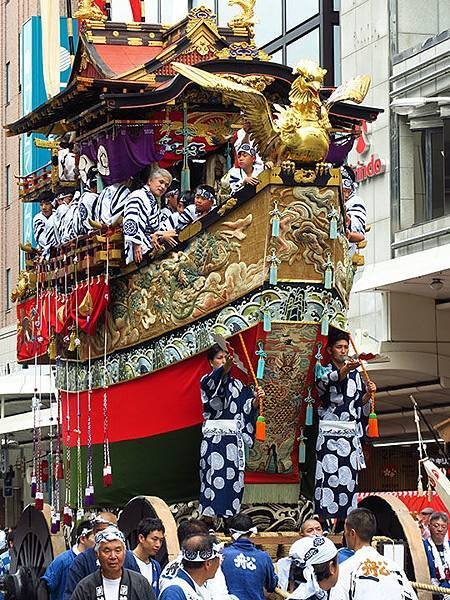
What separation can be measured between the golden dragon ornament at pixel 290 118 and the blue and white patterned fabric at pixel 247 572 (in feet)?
11.4

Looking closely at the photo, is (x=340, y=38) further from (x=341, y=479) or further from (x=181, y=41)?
(x=341, y=479)

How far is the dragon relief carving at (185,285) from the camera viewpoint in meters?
13.1

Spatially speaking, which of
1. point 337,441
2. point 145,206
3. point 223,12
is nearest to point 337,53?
point 223,12

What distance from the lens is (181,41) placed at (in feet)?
51.4

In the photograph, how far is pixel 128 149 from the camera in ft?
47.1

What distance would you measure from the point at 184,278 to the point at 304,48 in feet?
46.6

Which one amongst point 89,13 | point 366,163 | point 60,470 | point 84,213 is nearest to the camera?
point 84,213

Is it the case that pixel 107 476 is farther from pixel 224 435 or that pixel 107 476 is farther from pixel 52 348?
pixel 52 348

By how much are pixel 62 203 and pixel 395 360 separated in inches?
320

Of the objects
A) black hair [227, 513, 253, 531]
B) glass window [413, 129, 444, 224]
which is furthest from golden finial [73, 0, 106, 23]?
glass window [413, 129, 444, 224]

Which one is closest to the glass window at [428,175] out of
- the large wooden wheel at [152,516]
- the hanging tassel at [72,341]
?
the hanging tassel at [72,341]

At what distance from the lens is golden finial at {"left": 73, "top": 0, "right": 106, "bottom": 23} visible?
16.1 metres

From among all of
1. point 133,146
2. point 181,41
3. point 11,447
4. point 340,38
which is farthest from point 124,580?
point 11,447

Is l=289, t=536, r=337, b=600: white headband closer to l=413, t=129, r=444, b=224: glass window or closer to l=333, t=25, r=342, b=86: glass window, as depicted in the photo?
l=413, t=129, r=444, b=224: glass window
